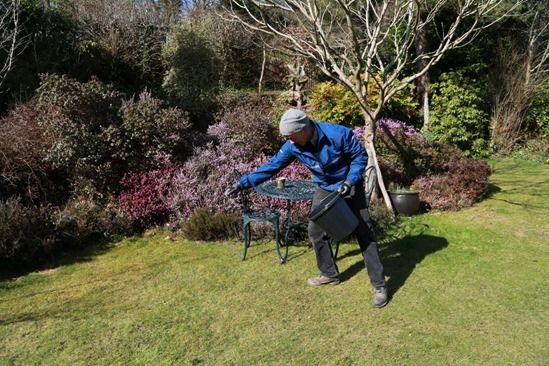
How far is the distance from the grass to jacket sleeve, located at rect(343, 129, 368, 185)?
3.73 ft

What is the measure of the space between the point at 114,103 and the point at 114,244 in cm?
223

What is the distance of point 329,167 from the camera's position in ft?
13.1

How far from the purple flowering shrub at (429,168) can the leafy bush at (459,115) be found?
8.34ft

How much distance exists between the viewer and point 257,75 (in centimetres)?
1580

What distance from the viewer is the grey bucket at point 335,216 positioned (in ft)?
12.4

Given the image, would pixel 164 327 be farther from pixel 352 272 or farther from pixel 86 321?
pixel 352 272

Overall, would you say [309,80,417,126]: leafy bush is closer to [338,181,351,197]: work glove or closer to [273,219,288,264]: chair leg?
[273,219,288,264]: chair leg

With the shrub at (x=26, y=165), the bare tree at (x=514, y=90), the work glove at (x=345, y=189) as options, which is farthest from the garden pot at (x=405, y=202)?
the bare tree at (x=514, y=90)

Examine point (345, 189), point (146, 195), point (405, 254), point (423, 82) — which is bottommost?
point (405, 254)

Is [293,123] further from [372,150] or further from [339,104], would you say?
[339,104]

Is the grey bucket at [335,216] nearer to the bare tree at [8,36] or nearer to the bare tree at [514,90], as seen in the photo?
the bare tree at [8,36]

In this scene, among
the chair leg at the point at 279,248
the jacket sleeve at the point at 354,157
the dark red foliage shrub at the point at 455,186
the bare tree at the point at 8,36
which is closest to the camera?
the jacket sleeve at the point at 354,157

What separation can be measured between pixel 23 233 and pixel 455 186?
19.2ft

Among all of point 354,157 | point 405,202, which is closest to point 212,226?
point 354,157
